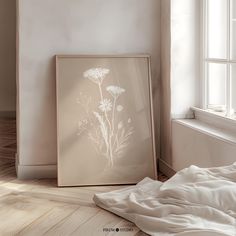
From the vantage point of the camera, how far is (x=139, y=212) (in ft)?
10.8

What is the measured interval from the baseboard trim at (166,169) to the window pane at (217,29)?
989mm

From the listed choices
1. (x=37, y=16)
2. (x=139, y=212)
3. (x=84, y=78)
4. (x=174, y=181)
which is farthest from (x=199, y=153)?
(x=37, y=16)

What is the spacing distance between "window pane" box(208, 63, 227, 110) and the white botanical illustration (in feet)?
2.33

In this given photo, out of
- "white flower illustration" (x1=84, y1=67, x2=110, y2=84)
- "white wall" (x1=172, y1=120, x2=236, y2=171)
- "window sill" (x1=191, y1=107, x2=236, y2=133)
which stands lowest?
"white wall" (x1=172, y1=120, x2=236, y2=171)

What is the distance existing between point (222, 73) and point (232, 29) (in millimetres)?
404

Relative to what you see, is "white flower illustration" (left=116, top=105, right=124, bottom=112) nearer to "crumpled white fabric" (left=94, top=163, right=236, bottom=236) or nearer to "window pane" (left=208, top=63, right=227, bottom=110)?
"window pane" (left=208, top=63, right=227, bottom=110)

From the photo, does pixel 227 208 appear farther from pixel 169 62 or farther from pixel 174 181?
pixel 169 62

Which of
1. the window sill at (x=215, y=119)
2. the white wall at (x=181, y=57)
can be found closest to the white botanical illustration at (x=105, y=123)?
the white wall at (x=181, y=57)

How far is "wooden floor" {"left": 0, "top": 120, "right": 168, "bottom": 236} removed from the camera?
3209 millimetres

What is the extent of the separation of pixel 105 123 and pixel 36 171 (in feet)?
2.40

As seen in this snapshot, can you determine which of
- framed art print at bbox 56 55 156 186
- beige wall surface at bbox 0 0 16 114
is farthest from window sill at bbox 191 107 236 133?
beige wall surface at bbox 0 0 16 114

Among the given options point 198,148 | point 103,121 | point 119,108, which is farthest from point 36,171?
point 198,148

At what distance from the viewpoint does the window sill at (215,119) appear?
12.4ft

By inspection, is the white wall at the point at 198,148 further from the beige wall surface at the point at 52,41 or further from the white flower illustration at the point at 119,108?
the beige wall surface at the point at 52,41
